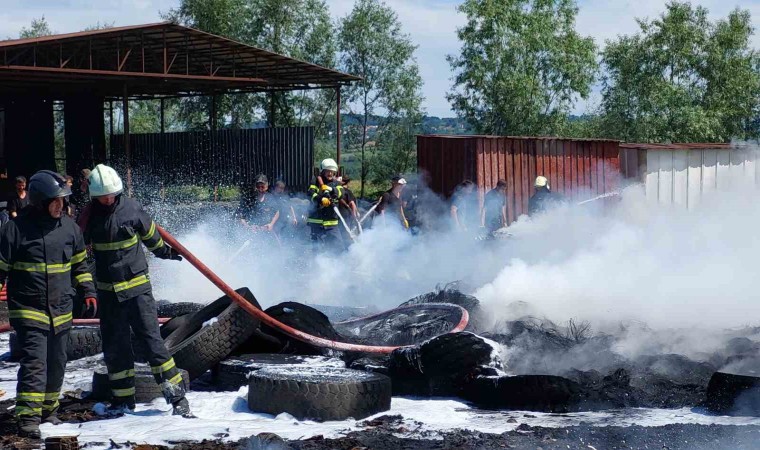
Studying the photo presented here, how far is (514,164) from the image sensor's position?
19281mm

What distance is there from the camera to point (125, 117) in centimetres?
2114

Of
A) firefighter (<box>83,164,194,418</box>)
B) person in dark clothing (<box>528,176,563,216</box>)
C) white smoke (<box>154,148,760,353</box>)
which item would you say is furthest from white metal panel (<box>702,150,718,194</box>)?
firefighter (<box>83,164,194,418</box>)

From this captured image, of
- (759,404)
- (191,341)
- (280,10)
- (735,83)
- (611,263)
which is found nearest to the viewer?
(759,404)

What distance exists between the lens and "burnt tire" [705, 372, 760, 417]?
640 cm

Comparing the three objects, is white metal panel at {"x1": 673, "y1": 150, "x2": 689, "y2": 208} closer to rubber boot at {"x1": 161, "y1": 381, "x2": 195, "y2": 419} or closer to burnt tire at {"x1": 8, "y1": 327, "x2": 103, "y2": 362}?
burnt tire at {"x1": 8, "y1": 327, "x2": 103, "y2": 362}

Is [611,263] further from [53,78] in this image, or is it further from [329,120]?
[329,120]

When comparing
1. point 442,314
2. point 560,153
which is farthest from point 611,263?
point 560,153

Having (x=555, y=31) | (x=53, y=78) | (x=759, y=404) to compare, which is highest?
(x=555, y=31)

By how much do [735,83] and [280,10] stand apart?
19.8m

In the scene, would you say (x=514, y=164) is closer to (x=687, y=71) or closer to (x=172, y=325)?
(x=172, y=325)

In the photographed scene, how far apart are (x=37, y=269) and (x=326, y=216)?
691 cm

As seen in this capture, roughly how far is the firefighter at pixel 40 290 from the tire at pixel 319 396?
1387 mm

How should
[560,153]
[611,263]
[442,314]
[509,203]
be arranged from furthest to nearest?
[560,153]
[509,203]
[611,263]
[442,314]

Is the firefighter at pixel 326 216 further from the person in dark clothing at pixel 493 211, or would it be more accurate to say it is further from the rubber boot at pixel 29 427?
the rubber boot at pixel 29 427
